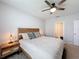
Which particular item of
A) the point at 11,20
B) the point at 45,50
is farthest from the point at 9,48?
the point at 45,50

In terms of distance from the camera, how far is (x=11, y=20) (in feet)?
13.1

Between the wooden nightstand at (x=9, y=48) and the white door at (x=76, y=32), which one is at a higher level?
the white door at (x=76, y=32)

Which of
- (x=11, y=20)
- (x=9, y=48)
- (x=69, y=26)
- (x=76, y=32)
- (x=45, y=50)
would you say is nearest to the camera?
(x=45, y=50)

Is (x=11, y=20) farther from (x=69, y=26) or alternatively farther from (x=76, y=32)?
(x=76, y=32)

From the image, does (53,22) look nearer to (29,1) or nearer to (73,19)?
(73,19)

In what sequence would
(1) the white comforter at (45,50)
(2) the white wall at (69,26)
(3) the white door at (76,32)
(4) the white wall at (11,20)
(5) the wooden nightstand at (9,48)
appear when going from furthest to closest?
(2) the white wall at (69,26)
(3) the white door at (76,32)
(4) the white wall at (11,20)
(5) the wooden nightstand at (9,48)
(1) the white comforter at (45,50)

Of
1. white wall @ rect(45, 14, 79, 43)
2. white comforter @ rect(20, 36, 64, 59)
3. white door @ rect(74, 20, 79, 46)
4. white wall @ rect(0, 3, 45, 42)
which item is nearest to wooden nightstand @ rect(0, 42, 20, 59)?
white wall @ rect(0, 3, 45, 42)

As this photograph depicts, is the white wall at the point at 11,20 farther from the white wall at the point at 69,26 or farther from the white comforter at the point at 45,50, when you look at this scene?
the white wall at the point at 69,26

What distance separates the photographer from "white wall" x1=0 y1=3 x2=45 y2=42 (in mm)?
3582

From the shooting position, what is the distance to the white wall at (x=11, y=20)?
358 cm

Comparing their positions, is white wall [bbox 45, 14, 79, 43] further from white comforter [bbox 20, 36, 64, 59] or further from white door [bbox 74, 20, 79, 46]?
white comforter [bbox 20, 36, 64, 59]

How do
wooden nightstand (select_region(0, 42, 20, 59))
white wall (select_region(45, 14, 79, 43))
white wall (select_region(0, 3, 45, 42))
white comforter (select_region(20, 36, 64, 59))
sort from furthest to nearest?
white wall (select_region(45, 14, 79, 43)) → white wall (select_region(0, 3, 45, 42)) → wooden nightstand (select_region(0, 42, 20, 59)) → white comforter (select_region(20, 36, 64, 59))

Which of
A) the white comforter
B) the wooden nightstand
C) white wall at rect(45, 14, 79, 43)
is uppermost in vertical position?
white wall at rect(45, 14, 79, 43)

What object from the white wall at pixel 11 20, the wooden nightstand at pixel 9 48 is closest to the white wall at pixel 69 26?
the white wall at pixel 11 20
